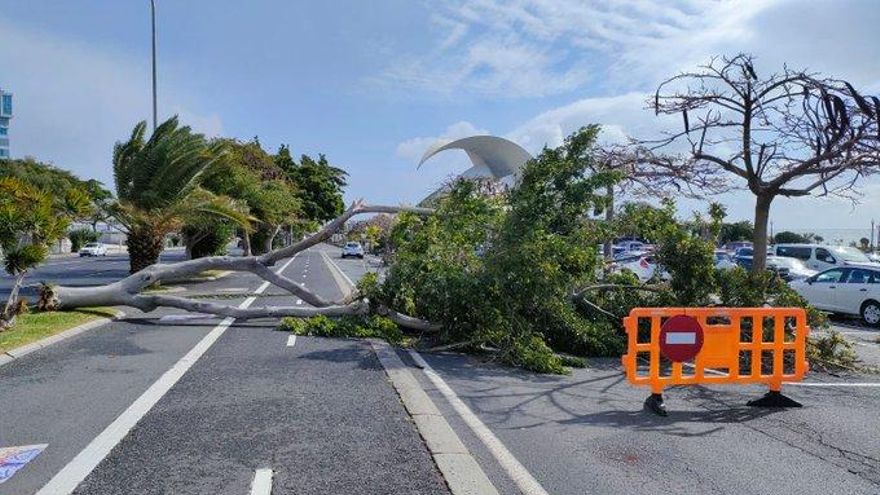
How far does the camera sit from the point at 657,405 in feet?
23.5

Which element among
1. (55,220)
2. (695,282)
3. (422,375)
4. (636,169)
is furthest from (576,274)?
(55,220)

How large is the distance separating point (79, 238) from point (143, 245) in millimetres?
52901

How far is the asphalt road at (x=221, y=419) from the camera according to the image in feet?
16.5

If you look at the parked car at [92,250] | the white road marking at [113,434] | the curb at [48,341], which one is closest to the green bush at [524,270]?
the white road marking at [113,434]

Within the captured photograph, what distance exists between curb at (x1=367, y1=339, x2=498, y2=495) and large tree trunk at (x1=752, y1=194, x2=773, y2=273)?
312 inches

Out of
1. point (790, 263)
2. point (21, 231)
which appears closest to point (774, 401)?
point (21, 231)

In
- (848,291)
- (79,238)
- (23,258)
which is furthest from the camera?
(79,238)

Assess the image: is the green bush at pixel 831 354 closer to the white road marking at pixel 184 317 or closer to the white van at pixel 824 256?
the white road marking at pixel 184 317

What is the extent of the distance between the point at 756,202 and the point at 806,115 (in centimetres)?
202

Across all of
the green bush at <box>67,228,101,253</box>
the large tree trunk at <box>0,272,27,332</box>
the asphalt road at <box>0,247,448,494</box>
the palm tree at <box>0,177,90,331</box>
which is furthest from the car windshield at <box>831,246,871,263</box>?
the green bush at <box>67,228,101,253</box>

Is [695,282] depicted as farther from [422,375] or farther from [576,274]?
[422,375]

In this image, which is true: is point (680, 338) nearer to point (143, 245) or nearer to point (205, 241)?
point (143, 245)

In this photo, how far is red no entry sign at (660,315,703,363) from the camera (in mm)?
7254

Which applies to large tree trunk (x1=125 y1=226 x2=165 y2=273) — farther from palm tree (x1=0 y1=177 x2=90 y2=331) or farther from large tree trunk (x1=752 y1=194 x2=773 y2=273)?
large tree trunk (x1=752 y1=194 x2=773 y2=273)
